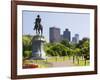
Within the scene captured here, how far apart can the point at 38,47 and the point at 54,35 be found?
192 millimetres

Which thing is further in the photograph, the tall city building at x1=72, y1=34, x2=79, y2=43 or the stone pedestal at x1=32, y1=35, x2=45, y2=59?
the tall city building at x1=72, y1=34, x2=79, y2=43

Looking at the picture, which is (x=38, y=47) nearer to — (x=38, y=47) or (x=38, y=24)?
(x=38, y=47)

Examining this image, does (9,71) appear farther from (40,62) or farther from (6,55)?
(40,62)

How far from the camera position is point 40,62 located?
6.57ft

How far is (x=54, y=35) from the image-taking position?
6.74 feet

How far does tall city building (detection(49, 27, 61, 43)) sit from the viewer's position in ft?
6.70

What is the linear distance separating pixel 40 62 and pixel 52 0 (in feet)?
1.93

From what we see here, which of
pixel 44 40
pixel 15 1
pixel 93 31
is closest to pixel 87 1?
pixel 93 31

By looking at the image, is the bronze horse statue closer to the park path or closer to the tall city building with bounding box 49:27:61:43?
the tall city building with bounding box 49:27:61:43

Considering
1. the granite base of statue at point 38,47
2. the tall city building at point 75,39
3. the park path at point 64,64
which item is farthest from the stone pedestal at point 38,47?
the tall city building at point 75,39

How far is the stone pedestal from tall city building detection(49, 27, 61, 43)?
0.29ft

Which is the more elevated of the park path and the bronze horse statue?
the bronze horse statue

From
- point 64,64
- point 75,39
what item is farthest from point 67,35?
point 64,64

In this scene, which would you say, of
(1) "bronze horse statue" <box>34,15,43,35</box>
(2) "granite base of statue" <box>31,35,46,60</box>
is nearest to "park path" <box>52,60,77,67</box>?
(2) "granite base of statue" <box>31,35,46,60</box>
